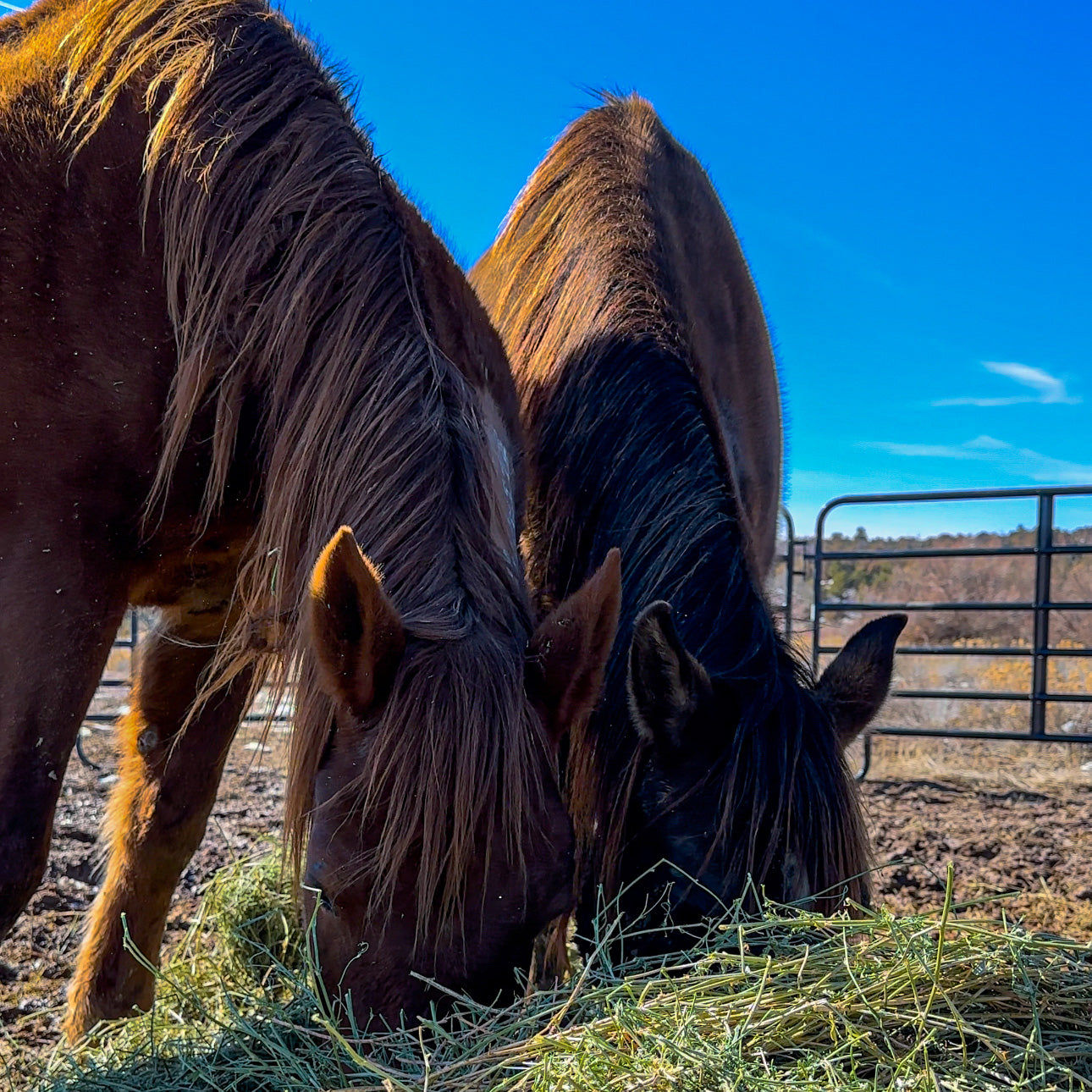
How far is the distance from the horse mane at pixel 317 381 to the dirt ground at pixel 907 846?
51 cm

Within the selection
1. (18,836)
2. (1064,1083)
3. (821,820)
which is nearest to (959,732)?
(821,820)

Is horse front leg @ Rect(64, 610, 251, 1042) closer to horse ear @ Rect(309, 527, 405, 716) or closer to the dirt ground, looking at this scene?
the dirt ground

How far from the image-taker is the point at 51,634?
69.4 inches

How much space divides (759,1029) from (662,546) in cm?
117

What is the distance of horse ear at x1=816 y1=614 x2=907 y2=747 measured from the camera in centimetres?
204

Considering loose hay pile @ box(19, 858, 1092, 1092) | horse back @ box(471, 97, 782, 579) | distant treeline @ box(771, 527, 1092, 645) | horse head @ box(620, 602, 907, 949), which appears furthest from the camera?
distant treeline @ box(771, 527, 1092, 645)

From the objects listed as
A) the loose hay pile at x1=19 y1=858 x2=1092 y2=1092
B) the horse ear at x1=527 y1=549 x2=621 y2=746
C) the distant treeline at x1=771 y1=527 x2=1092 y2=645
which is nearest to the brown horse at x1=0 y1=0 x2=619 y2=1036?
the horse ear at x1=527 y1=549 x2=621 y2=746

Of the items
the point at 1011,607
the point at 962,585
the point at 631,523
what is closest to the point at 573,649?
the point at 631,523

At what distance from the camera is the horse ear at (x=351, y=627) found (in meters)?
1.42

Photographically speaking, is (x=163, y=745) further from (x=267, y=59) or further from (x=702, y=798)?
(x=267, y=59)

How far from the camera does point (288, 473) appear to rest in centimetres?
186

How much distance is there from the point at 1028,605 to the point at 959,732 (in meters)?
0.86

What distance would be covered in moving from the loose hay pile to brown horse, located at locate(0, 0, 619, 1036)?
0.39ft

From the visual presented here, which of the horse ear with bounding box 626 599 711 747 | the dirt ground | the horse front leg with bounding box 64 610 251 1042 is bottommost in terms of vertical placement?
the dirt ground
